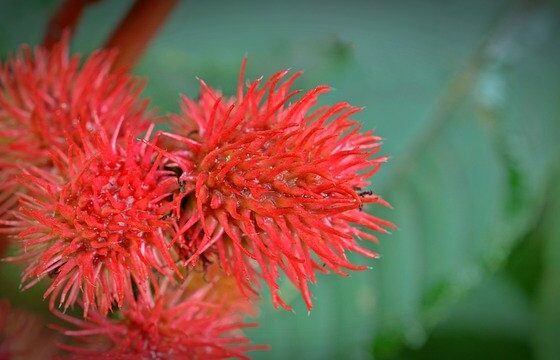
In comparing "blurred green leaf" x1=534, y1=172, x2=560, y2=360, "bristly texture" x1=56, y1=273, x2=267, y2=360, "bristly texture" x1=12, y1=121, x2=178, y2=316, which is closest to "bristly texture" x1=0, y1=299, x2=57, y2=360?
"bristly texture" x1=56, y1=273, x2=267, y2=360

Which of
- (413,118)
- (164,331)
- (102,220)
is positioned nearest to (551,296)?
(413,118)

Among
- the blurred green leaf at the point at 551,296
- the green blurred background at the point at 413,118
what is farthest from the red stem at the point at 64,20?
the blurred green leaf at the point at 551,296

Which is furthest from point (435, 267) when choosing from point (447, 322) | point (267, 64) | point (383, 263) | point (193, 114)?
point (193, 114)

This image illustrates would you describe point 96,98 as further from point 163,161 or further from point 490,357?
point 490,357

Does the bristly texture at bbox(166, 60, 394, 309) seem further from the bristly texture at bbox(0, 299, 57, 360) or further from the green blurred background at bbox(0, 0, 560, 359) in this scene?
the green blurred background at bbox(0, 0, 560, 359)

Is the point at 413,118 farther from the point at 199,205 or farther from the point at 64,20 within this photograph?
the point at 199,205
